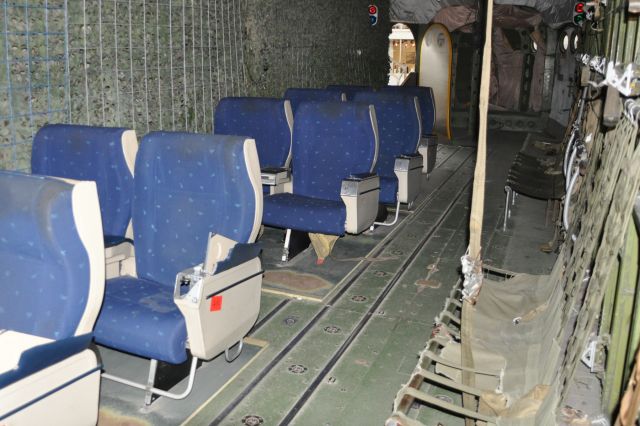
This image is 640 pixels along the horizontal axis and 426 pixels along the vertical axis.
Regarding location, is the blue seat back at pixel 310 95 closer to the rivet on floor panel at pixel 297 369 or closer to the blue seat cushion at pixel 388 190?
the blue seat cushion at pixel 388 190

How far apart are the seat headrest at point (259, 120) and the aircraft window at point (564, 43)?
885cm

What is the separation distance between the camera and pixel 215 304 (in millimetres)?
2539

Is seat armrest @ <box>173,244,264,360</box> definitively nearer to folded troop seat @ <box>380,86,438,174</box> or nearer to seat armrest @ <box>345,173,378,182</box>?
seat armrest @ <box>345,173,378,182</box>

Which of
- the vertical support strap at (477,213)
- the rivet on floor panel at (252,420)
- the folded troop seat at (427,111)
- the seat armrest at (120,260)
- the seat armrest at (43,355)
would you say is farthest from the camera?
the folded troop seat at (427,111)

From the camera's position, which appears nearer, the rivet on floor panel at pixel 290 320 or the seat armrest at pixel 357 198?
the rivet on floor panel at pixel 290 320

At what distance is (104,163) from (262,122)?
1849 millimetres

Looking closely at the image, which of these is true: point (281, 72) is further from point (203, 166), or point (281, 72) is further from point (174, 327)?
point (174, 327)

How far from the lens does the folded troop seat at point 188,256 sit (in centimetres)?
246

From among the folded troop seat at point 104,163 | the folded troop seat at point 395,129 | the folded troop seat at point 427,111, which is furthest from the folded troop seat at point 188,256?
the folded troop seat at point 427,111

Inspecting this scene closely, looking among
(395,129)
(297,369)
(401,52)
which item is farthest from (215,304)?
(401,52)

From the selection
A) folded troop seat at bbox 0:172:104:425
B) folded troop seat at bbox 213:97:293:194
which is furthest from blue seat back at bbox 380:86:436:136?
folded troop seat at bbox 0:172:104:425

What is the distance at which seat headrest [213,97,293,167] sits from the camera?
4727 mm

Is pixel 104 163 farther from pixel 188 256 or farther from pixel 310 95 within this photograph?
pixel 310 95

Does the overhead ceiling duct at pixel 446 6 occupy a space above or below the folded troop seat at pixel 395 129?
above
